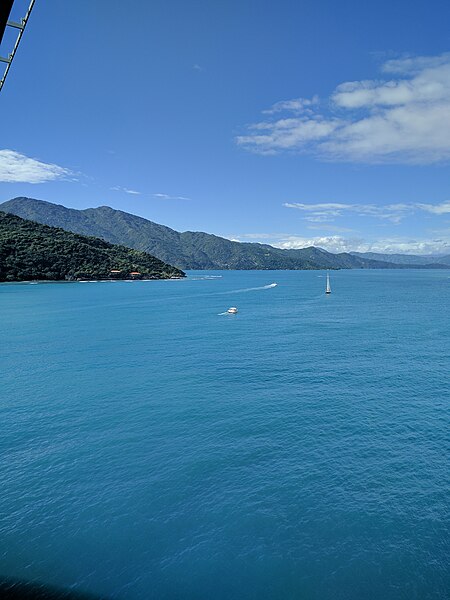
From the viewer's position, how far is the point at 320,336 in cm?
6662

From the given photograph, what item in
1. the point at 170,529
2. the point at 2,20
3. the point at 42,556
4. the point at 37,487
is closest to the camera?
the point at 2,20

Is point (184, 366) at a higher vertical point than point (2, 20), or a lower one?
lower

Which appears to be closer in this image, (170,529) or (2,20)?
(2,20)

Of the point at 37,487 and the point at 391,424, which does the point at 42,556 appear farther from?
the point at 391,424

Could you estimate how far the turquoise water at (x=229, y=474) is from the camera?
17.0 meters

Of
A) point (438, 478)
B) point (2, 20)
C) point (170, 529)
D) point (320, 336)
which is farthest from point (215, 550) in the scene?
point (320, 336)

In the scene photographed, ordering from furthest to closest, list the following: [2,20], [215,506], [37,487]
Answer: [37,487] < [215,506] < [2,20]

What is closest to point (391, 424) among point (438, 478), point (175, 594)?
point (438, 478)

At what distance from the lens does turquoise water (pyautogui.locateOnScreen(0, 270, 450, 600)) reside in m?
17.0

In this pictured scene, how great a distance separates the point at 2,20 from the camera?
33.5 ft

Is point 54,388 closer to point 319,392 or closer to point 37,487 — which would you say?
point 37,487

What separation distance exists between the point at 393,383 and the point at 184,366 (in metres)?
25.3

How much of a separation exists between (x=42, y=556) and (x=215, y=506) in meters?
8.90

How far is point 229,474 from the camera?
961 inches
